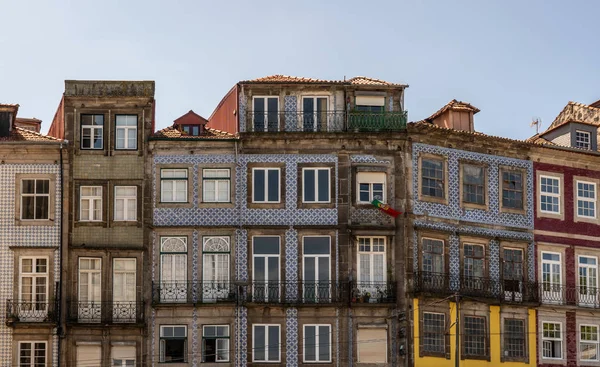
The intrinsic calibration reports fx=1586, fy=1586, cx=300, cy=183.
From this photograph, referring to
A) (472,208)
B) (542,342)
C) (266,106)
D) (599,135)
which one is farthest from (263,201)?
(599,135)

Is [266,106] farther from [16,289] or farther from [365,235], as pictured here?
[16,289]

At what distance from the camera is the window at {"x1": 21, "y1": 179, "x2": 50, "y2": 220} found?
6128cm

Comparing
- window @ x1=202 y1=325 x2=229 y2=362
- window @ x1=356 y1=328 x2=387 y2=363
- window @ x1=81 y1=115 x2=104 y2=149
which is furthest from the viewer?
window @ x1=81 y1=115 x2=104 y2=149

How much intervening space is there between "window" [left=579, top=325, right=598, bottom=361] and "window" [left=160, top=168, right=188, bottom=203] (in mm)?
17531

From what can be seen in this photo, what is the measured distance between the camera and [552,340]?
64.8 metres

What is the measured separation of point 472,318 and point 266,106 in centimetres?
1174

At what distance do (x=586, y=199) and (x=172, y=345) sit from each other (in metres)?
19.0

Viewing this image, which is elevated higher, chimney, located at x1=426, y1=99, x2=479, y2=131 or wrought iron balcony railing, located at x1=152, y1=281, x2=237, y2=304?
chimney, located at x1=426, y1=99, x2=479, y2=131

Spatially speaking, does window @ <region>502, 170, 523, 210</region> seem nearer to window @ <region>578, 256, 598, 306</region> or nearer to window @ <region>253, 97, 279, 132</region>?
window @ <region>578, 256, 598, 306</region>

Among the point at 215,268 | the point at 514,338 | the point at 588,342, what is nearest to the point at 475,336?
→ the point at 514,338

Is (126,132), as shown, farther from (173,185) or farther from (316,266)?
(316,266)

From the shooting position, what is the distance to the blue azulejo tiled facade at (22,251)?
60.1 m

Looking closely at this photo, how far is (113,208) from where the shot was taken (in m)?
61.4

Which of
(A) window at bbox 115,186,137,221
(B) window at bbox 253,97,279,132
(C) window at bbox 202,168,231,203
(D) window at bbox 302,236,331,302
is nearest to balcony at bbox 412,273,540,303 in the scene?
(D) window at bbox 302,236,331,302
